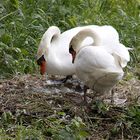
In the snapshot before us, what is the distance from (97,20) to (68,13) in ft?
1.48

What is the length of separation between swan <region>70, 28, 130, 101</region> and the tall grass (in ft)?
5.59

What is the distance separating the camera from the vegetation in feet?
19.3

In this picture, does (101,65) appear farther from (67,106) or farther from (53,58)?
(53,58)

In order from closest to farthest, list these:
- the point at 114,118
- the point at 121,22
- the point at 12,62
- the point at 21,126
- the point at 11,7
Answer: the point at 21,126, the point at 114,118, the point at 12,62, the point at 11,7, the point at 121,22

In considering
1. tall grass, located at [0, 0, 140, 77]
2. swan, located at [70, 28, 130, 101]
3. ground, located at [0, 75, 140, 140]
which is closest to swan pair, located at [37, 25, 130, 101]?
swan, located at [70, 28, 130, 101]

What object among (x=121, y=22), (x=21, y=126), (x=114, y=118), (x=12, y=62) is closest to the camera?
(x=21, y=126)

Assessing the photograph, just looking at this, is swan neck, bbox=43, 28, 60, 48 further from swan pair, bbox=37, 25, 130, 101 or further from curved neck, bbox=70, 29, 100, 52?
curved neck, bbox=70, 29, 100, 52

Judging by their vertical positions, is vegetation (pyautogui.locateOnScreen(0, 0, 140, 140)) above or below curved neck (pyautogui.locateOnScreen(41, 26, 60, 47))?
below

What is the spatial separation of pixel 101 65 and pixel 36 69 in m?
2.28

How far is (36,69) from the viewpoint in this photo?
832cm

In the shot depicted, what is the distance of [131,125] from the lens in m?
6.08

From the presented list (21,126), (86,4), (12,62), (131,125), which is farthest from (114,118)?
(86,4)

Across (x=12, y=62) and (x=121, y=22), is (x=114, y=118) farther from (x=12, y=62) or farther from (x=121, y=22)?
(x=121, y=22)

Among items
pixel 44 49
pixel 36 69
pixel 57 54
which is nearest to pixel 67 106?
pixel 44 49
